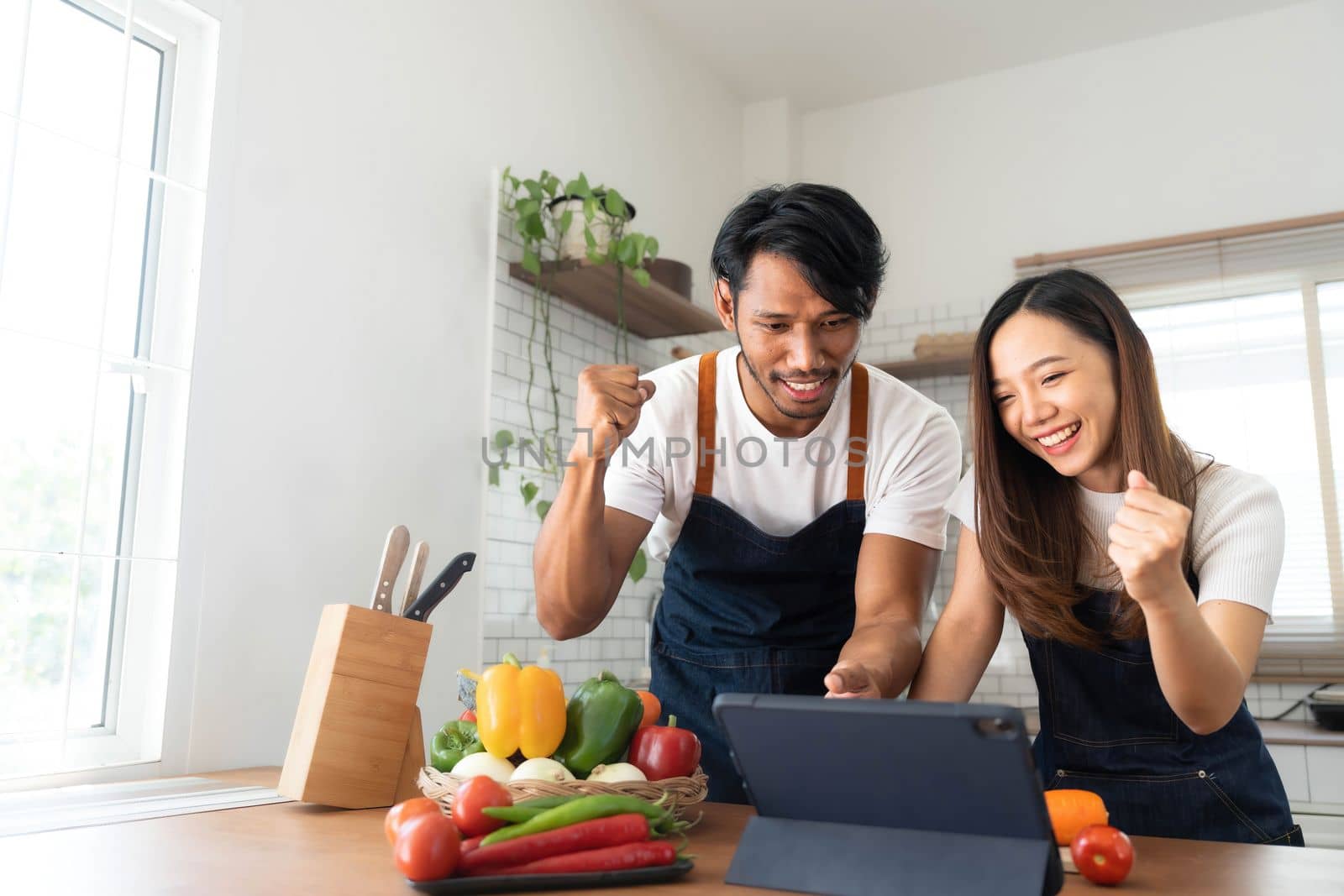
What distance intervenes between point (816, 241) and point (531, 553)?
184 cm

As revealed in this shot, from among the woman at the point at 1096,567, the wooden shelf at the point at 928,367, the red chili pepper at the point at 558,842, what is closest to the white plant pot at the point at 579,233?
the wooden shelf at the point at 928,367

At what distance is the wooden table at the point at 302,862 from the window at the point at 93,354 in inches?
35.7

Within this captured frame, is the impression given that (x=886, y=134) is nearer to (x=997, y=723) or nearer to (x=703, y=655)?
(x=703, y=655)

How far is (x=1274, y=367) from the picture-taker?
13.5ft

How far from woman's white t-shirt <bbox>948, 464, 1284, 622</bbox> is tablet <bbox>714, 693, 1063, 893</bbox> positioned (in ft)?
2.30

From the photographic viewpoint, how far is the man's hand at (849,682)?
1292 mm

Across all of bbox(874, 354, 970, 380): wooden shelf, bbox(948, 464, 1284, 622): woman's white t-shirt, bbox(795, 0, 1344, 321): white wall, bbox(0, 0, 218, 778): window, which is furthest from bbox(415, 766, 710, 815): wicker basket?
bbox(795, 0, 1344, 321): white wall

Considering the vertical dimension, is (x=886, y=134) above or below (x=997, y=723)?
above

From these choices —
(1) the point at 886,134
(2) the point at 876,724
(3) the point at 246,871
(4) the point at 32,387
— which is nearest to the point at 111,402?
(4) the point at 32,387

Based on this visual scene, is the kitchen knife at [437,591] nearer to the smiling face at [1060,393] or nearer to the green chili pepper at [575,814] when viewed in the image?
the green chili pepper at [575,814]

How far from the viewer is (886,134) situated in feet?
16.5

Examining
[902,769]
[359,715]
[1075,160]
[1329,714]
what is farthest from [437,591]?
[1075,160]

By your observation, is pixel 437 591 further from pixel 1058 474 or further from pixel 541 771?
pixel 1058 474

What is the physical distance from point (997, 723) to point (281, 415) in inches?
80.1
